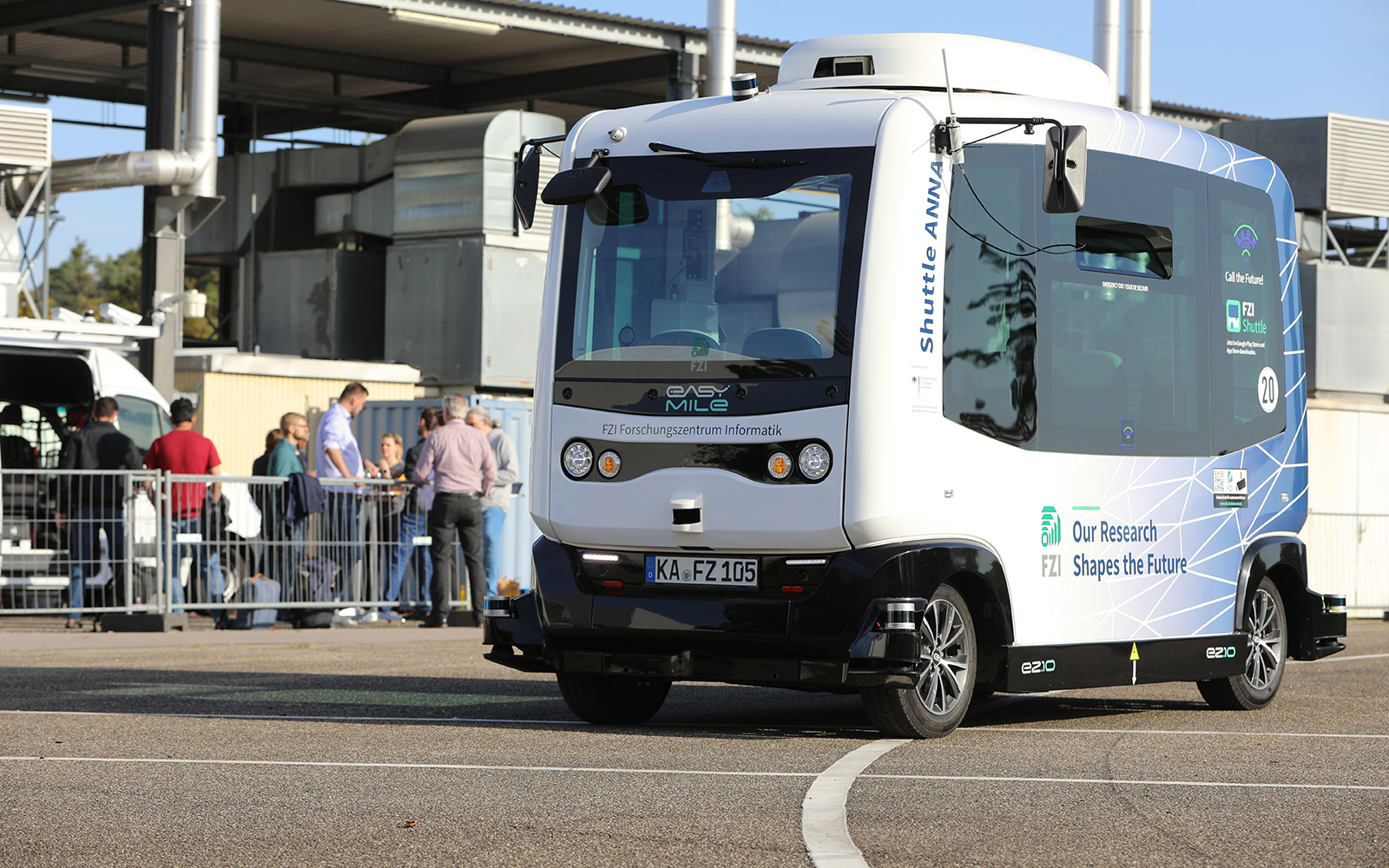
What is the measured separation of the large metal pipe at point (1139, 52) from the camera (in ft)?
88.5

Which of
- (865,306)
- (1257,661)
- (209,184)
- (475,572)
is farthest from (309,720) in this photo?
(209,184)

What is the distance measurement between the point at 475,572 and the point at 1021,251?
9133 millimetres

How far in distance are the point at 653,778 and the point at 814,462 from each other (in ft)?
6.00

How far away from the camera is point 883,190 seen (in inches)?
344

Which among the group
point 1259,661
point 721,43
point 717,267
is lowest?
point 1259,661

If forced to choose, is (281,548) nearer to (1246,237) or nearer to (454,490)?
(454,490)

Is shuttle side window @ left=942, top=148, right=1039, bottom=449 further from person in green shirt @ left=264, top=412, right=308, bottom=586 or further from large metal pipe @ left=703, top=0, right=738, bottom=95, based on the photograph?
large metal pipe @ left=703, top=0, right=738, bottom=95

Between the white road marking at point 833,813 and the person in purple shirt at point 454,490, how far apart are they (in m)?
8.81

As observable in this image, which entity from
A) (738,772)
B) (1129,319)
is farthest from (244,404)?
(738,772)

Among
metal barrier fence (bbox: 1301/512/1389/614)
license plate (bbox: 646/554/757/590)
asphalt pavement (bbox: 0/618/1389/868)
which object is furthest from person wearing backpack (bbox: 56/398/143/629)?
metal barrier fence (bbox: 1301/512/1389/614)

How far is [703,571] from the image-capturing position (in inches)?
352

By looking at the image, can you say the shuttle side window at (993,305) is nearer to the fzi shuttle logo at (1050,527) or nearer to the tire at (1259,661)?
the fzi shuttle logo at (1050,527)

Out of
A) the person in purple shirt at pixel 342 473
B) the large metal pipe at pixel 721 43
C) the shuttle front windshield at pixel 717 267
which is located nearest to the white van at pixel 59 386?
the person in purple shirt at pixel 342 473

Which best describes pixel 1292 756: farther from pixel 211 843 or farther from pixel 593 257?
pixel 211 843
